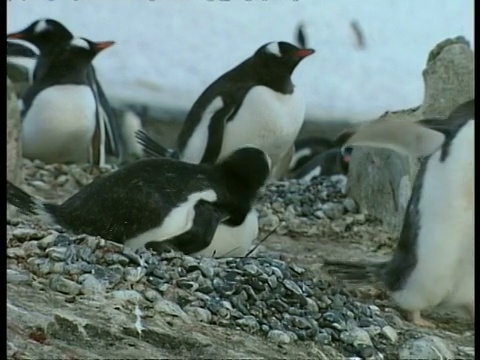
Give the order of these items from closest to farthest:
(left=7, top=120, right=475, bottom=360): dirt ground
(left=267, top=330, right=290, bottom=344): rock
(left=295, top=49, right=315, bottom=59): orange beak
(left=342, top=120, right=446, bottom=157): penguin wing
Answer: (left=7, top=120, right=475, bottom=360): dirt ground < (left=267, top=330, right=290, bottom=344): rock < (left=342, top=120, right=446, bottom=157): penguin wing < (left=295, top=49, right=315, bottom=59): orange beak

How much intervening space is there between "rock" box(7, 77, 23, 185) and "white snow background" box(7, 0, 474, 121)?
16 cm

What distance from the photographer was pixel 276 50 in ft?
6.26

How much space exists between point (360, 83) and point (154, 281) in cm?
58

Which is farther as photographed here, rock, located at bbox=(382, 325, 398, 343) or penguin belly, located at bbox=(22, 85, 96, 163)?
penguin belly, located at bbox=(22, 85, 96, 163)

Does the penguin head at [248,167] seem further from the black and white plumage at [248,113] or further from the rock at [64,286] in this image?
the rock at [64,286]

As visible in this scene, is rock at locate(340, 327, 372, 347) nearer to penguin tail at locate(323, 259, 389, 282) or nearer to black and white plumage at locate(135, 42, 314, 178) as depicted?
penguin tail at locate(323, 259, 389, 282)

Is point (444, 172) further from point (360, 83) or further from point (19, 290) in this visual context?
point (19, 290)

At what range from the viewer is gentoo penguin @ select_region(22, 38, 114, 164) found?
6.48 ft

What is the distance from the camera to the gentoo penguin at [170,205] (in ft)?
5.83

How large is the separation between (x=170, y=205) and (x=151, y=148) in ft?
0.86

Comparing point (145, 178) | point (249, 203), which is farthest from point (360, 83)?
point (145, 178)

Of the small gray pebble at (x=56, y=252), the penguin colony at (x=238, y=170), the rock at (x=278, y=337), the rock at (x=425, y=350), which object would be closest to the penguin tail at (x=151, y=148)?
the penguin colony at (x=238, y=170)

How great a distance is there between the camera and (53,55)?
78.4 inches

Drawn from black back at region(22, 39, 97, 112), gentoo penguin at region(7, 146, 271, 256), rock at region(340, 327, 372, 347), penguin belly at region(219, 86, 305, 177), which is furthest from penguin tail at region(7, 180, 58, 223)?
rock at region(340, 327, 372, 347)
